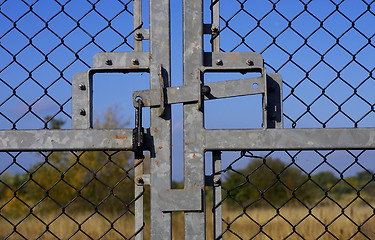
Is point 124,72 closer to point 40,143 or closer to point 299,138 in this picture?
point 40,143

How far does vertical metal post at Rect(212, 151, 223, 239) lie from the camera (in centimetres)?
154

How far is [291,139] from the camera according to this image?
1.52m

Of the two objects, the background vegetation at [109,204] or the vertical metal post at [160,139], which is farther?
the background vegetation at [109,204]

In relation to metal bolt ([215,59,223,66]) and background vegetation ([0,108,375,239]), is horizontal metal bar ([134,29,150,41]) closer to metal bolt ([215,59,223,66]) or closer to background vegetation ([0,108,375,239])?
metal bolt ([215,59,223,66])

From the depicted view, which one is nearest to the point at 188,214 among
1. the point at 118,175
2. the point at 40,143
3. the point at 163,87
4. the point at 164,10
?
the point at 163,87

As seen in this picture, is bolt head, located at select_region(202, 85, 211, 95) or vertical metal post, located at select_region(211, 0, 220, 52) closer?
bolt head, located at select_region(202, 85, 211, 95)

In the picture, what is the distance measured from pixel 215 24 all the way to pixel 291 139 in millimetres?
452

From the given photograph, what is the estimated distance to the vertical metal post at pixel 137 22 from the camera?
1.58 m

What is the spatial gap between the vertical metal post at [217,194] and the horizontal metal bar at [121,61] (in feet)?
1.20

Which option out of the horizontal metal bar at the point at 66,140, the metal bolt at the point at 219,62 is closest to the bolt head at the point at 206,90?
the metal bolt at the point at 219,62

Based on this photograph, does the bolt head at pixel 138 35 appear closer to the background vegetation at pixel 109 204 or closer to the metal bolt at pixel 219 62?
the metal bolt at pixel 219 62

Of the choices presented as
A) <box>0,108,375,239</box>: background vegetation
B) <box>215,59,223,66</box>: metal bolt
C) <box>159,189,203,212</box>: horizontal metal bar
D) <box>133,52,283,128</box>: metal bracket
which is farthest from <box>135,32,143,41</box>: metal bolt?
<box>0,108,375,239</box>: background vegetation

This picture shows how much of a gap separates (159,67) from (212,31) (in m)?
0.23

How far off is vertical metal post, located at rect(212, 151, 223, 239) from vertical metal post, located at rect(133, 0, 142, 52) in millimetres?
429
